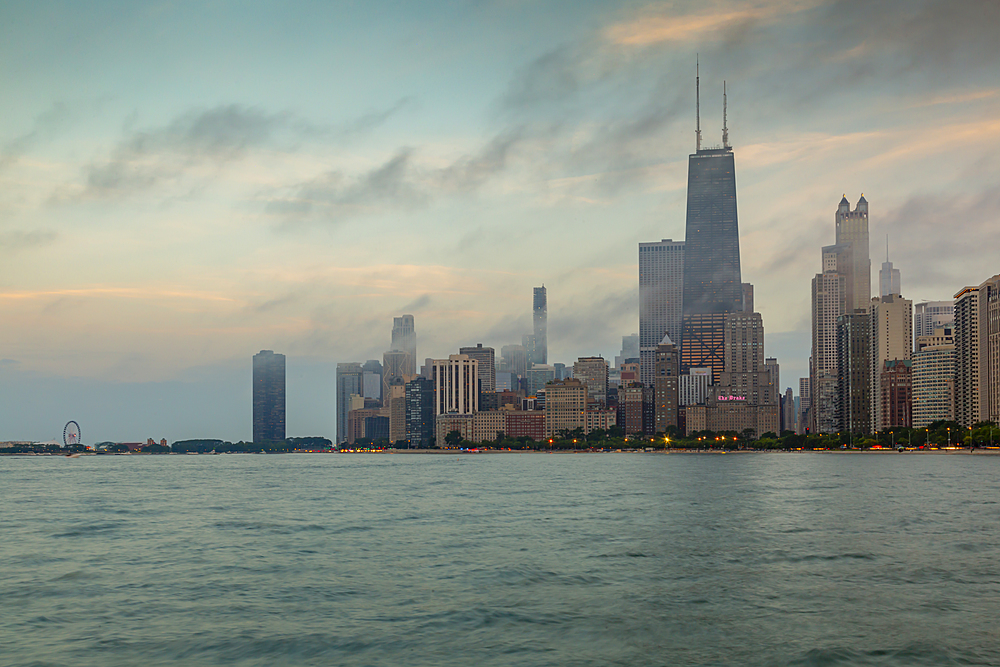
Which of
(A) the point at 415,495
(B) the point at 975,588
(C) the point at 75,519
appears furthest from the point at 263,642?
(A) the point at 415,495

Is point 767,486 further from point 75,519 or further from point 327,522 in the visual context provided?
point 75,519

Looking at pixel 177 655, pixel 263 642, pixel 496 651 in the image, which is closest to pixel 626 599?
pixel 496 651

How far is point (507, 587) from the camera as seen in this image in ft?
142

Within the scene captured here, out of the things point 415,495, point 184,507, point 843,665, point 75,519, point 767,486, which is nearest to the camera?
point 843,665

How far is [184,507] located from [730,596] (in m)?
73.7

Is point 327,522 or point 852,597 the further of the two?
point 327,522

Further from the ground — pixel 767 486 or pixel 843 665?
pixel 843 665

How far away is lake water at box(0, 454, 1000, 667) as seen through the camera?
31953 millimetres

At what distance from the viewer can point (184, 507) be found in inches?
3794

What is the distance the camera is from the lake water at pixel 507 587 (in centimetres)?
3195

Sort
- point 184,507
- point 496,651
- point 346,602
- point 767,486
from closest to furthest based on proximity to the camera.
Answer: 1. point 496,651
2. point 346,602
3. point 184,507
4. point 767,486

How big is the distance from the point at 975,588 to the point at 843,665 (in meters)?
17.5

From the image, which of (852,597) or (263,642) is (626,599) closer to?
(852,597)

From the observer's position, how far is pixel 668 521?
246 feet
